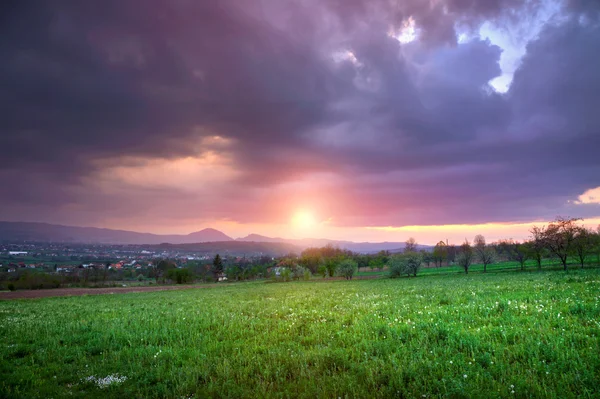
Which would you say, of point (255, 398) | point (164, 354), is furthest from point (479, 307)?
point (164, 354)

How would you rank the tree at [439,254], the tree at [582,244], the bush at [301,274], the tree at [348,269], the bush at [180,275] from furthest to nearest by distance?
the tree at [439,254] < the bush at [180,275] < the bush at [301,274] < the tree at [348,269] < the tree at [582,244]

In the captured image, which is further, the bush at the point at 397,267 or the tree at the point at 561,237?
the bush at the point at 397,267

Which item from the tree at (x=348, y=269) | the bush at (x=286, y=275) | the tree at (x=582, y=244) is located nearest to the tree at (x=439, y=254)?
the tree at (x=348, y=269)

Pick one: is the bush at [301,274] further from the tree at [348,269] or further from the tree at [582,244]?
the tree at [582,244]

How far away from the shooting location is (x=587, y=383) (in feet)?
19.1

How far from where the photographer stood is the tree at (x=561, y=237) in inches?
2447

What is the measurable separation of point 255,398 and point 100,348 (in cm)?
802

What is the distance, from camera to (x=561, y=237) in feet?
208

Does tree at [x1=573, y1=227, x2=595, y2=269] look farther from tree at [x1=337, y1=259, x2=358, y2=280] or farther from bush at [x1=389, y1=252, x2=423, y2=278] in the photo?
tree at [x1=337, y1=259, x2=358, y2=280]

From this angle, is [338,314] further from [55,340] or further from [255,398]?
[55,340]

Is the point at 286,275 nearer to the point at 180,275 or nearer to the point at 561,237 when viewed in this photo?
the point at 180,275

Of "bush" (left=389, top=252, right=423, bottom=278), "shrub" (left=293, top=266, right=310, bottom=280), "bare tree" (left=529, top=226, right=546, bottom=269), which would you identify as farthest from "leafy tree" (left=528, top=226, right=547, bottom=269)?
"shrub" (left=293, top=266, right=310, bottom=280)

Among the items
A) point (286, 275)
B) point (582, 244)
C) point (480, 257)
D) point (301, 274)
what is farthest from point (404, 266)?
point (286, 275)

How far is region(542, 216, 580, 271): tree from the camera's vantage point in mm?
62156
